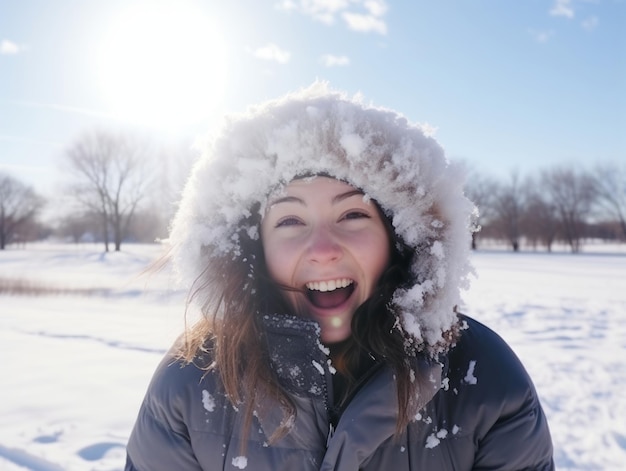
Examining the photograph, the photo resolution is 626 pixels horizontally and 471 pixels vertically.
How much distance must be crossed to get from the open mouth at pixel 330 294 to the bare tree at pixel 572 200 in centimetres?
4465

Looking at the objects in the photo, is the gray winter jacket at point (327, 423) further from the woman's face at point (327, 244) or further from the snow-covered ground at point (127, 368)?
the snow-covered ground at point (127, 368)

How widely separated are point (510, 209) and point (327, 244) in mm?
48051

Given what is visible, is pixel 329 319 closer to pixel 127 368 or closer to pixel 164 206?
pixel 127 368

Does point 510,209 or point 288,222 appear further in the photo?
point 510,209

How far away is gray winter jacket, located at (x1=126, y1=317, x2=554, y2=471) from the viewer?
1248mm

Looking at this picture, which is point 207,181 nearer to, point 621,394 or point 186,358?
point 186,358

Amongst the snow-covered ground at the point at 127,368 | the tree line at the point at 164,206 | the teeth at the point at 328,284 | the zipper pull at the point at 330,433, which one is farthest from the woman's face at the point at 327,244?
the tree line at the point at 164,206

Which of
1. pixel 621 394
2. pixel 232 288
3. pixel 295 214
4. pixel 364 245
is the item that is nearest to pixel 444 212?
pixel 364 245

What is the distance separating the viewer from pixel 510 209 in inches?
1756

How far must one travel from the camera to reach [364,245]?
56.1 inches

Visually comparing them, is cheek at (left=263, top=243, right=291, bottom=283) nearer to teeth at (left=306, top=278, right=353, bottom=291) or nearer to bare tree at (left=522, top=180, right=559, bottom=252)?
teeth at (left=306, top=278, right=353, bottom=291)

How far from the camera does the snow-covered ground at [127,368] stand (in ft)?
8.44

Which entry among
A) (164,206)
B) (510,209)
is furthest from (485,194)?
(164,206)

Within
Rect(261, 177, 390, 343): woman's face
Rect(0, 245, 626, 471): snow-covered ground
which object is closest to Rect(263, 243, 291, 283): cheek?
Rect(261, 177, 390, 343): woman's face
